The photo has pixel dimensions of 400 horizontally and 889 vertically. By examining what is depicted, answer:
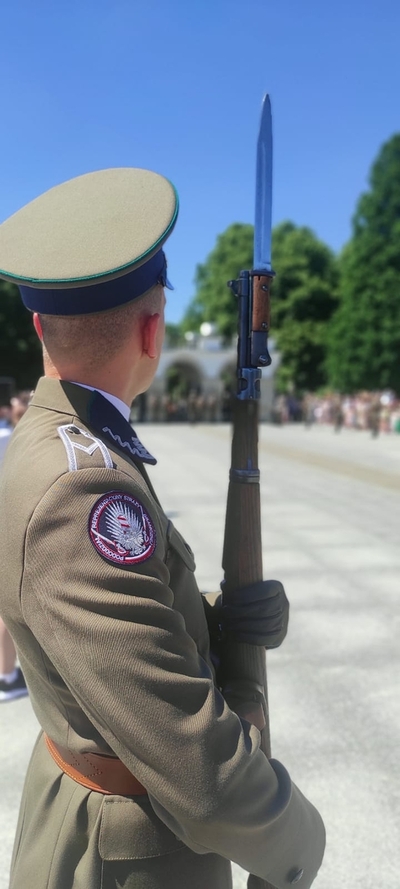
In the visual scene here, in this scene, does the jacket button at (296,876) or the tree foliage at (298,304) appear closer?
the jacket button at (296,876)

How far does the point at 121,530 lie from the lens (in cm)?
115

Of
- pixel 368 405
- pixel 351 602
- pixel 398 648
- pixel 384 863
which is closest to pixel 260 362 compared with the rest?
pixel 384 863

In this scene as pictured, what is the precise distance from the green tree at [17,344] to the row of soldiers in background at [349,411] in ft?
48.0

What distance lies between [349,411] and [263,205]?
111 ft

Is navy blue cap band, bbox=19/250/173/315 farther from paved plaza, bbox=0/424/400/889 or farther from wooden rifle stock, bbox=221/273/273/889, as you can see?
paved plaza, bbox=0/424/400/889

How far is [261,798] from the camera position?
1.18 metres

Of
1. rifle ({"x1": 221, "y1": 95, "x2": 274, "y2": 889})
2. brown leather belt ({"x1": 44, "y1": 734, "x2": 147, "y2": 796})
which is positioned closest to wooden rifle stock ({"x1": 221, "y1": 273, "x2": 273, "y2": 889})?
rifle ({"x1": 221, "y1": 95, "x2": 274, "y2": 889})

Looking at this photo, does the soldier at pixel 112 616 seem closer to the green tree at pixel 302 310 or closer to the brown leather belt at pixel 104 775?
the brown leather belt at pixel 104 775

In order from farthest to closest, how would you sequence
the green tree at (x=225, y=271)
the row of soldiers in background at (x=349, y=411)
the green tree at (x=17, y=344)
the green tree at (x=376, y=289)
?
the green tree at (x=225, y=271) → the green tree at (x=17, y=344) → the green tree at (x=376, y=289) → the row of soldiers in background at (x=349, y=411)

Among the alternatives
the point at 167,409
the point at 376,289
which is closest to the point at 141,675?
the point at 376,289

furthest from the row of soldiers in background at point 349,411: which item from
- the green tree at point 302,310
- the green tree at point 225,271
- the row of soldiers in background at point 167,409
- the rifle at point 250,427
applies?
the rifle at point 250,427

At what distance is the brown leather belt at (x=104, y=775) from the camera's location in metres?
1.31

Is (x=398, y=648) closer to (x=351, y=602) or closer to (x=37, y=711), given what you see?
(x=351, y=602)

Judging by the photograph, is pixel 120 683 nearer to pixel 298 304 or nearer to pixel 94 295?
pixel 94 295
